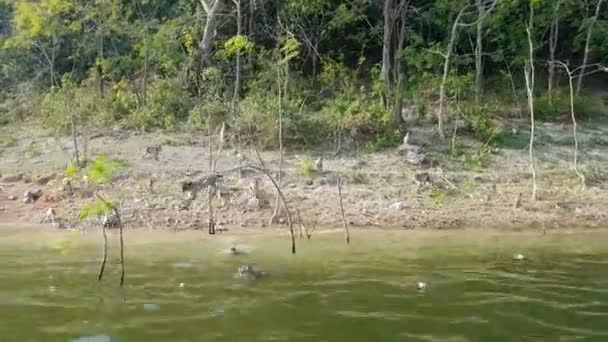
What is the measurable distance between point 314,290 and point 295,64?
1364cm

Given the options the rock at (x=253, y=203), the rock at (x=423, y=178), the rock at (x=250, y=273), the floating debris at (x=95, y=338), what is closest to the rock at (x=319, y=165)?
the rock at (x=423, y=178)

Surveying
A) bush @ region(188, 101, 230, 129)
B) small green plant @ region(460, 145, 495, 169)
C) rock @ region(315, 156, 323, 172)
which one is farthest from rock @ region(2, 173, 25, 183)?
small green plant @ region(460, 145, 495, 169)

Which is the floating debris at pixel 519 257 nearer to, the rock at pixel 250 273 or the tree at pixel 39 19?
the rock at pixel 250 273

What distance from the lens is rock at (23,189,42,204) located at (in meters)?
13.2

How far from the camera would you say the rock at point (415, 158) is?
14828 millimetres

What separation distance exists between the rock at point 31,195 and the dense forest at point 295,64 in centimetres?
296

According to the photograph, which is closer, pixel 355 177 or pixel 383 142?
pixel 355 177

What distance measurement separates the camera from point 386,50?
18.2 metres

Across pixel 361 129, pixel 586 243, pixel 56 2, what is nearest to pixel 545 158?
pixel 361 129

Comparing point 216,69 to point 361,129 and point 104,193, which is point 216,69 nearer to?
point 361,129

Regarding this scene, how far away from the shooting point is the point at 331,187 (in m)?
13.5

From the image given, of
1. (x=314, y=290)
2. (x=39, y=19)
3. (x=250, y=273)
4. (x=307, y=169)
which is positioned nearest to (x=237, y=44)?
(x=307, y=169)

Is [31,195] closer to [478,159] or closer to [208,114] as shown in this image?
[208,114]

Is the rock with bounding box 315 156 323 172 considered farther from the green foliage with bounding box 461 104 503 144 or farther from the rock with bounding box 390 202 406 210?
the green foliage with bounding box 461 104 503 144
